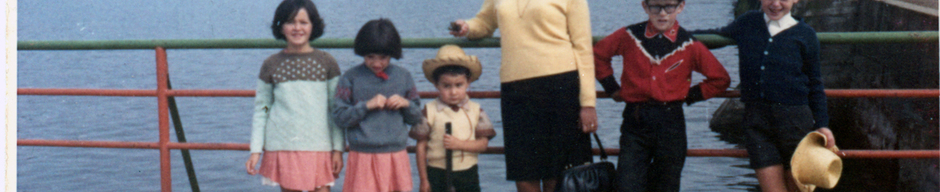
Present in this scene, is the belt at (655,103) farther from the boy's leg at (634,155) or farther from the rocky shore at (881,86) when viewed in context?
the rocky shore at (881,86)

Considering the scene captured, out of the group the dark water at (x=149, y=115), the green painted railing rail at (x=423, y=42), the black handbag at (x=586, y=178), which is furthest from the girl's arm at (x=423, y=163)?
the dark water at (x=149, y=115)

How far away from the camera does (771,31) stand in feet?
9.89

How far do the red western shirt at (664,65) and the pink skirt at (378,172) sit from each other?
80cm

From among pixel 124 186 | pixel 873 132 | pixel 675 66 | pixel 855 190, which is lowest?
pixel 124 186

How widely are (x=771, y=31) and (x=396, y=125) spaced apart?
4.29 feet

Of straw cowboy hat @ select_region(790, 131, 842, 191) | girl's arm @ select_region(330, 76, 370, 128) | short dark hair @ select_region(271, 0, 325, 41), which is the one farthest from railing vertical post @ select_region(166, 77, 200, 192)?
straw cowboy hat @ select_region(790, 131, 842, 191)

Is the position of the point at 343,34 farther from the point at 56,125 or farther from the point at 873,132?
the point at 873,132

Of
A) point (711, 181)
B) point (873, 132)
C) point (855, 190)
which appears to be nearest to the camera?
point (873, 132)

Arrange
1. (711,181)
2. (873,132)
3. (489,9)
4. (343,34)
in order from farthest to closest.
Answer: (343,34) < (711,181) < (873,132) < (489,9)

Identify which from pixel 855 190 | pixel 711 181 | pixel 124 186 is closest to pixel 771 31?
pixel 855 190

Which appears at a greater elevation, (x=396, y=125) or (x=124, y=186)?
(x=396, y=125)

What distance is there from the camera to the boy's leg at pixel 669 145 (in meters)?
3.02

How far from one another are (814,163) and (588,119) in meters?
0.73

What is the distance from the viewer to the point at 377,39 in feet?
9.75
